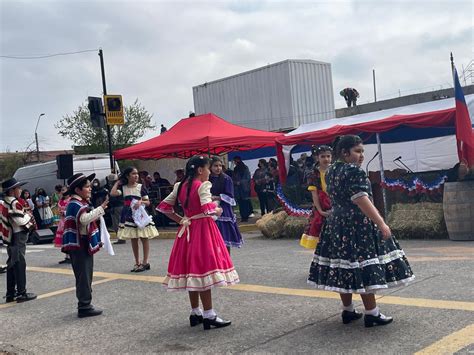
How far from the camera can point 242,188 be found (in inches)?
669

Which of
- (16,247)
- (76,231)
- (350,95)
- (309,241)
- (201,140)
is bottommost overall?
(309,241)

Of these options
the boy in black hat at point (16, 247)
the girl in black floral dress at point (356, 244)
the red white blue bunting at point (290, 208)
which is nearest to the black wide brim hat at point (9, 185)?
the boy in black hat at point (16, 247)

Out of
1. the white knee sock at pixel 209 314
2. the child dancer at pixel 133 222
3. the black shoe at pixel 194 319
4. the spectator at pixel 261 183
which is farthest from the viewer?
the spectator at pixel 261 183

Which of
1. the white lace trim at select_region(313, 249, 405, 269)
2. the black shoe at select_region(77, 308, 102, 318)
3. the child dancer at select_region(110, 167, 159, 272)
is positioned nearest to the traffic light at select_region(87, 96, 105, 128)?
the child dancer at select_region(110, 167, 159, 272)

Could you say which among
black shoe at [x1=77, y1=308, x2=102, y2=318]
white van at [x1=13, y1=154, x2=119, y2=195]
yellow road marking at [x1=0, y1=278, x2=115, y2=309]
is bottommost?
yellow road marking at [x1=0, y1=278, x2=115, y2=309]

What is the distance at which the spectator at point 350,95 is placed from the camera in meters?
27.3

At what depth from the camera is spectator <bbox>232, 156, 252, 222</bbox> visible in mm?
16969

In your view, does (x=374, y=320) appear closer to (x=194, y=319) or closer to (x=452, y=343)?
(x=452, y=343)

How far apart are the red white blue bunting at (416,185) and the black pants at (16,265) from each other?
719 cm

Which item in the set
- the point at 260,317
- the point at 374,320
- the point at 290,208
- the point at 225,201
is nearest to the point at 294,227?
the point at 290,208

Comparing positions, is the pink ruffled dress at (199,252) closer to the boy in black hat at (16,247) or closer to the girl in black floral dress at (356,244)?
the girl in black floral dress at (356,244)

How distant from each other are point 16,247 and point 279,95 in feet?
66.6

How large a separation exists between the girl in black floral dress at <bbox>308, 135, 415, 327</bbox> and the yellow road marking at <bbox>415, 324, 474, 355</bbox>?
59cm

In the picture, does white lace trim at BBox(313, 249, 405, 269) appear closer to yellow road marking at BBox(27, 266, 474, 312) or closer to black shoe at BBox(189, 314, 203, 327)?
yellow road marking at BBox(27, 266, 474, 312)
